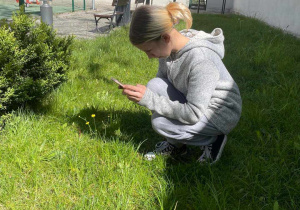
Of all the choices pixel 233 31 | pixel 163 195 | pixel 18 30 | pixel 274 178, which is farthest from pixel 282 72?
pixel 233 31

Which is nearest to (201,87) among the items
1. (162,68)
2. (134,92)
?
(134,92)

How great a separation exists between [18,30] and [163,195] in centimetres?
195

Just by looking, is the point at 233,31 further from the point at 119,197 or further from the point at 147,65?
the point at 119,197

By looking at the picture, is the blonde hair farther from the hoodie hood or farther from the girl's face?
the hoodie hood

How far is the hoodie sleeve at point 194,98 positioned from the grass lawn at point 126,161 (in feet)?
1.27

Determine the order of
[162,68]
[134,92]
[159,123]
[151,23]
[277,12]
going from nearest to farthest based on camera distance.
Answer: [151,23] < [134,92] < [159,123] < [162,68] < [277,12]

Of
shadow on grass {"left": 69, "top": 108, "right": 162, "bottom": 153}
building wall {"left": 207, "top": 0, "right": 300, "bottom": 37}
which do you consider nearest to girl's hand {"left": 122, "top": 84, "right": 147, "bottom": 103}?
shadow on grass {"left": 69, "top": 108, "right": 162, "bottom": 153}

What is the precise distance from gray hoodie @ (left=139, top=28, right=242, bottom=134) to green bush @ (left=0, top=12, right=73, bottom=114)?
111 cm

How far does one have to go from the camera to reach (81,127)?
259 cm

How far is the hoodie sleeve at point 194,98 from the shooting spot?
1.81 meters

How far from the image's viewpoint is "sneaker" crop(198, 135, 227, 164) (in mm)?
2159

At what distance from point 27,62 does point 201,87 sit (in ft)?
5.44

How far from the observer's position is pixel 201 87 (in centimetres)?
182

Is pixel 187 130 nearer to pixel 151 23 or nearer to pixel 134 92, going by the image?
pixel 134 92
